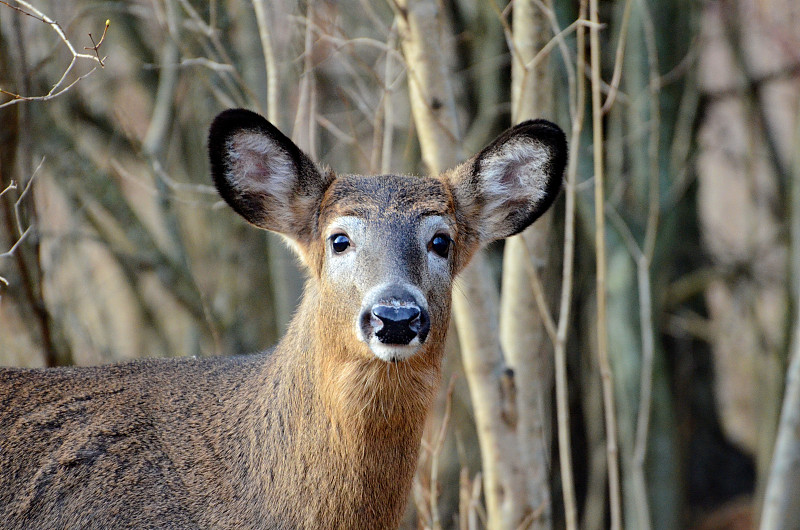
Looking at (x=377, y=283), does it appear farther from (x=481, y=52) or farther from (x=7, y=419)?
(x=481, y=52)

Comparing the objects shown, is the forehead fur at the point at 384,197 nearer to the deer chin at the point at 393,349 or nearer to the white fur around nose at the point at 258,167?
the white fur around nose at the point at 258,167

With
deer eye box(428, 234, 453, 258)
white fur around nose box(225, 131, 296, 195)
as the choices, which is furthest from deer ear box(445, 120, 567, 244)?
white fur around nose box(225, 131, 296, 195)

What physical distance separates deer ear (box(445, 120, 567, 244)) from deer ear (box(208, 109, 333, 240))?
803mm

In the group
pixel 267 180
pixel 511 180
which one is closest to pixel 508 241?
pixel 511 180

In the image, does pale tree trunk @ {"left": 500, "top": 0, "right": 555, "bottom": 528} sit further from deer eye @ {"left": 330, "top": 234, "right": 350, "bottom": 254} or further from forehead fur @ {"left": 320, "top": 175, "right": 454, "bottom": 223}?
deer eye @ {"left": 330, "top": 234, "right": 350, "bottom": 254}

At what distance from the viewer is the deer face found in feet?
13.9

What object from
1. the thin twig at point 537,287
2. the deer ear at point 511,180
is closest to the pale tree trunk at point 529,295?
the thin twig at point 537,287

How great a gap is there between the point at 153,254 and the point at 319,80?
3.31 metres

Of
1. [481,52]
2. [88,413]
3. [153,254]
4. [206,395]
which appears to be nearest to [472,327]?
[206,395]

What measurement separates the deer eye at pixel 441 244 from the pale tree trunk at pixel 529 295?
141cm

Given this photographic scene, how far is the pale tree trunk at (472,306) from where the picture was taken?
19.9ft

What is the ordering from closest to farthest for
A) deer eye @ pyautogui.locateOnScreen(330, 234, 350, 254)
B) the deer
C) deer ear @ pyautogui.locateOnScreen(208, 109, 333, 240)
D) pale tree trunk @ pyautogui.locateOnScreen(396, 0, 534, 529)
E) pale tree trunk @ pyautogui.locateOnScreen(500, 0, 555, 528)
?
the deer < deer eye @ pyautogui.locateOnScreen(330, 234, 350, 254) < deer ear @ pyautogui.locateOnScreen(208, 109, 333, 240) < pale tree trunk @ pyautogui.locateOnScreen(396, 0, 534, 529) < pale tree trunk @ pyautogui.locateOnScreen(500, 0, 555, 528)

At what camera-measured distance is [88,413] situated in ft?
15.1

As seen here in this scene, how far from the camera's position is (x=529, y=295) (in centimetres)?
656
